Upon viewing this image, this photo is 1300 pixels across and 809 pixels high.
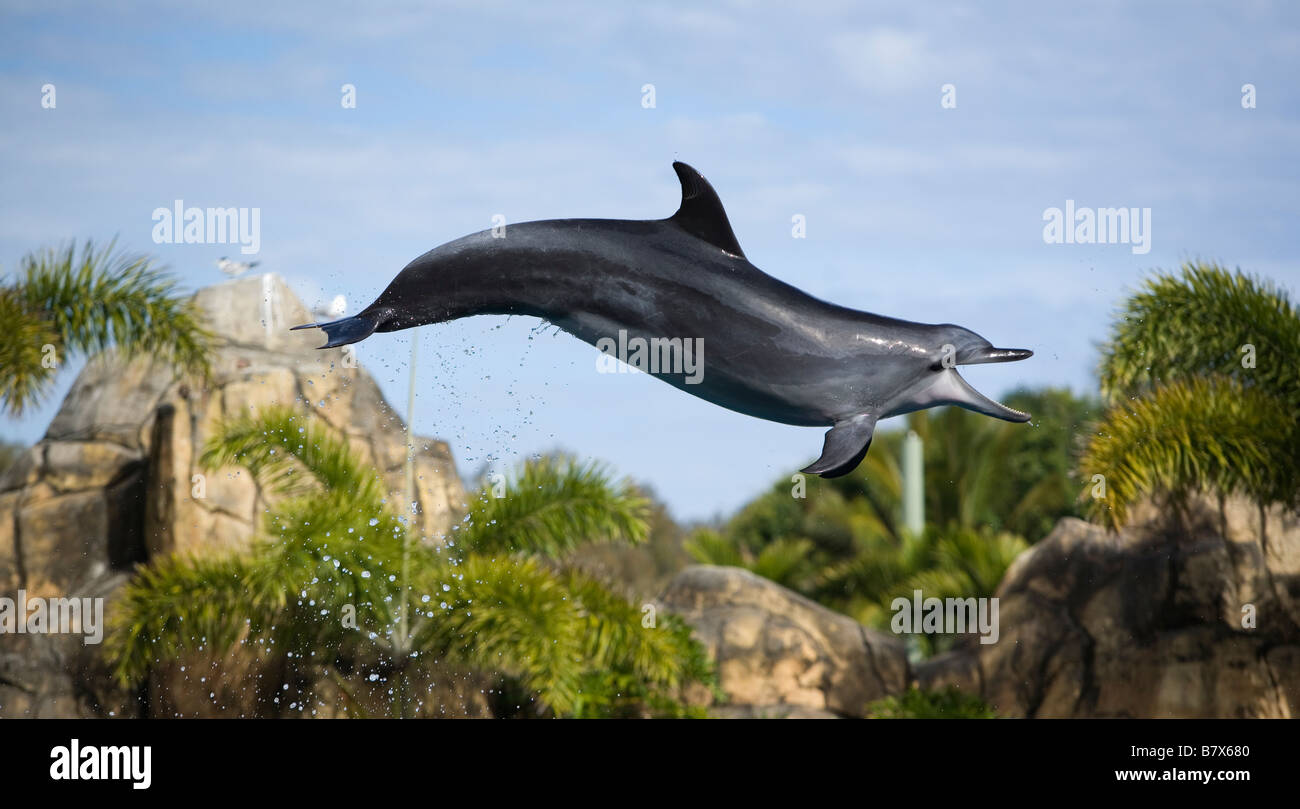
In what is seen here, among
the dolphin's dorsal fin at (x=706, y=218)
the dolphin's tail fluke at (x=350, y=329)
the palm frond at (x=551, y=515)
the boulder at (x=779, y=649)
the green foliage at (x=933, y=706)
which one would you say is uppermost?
the dolphin's dorsal fin at (x=706, y=218)

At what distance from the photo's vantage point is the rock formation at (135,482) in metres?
12.4

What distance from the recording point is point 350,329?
4.08 meters

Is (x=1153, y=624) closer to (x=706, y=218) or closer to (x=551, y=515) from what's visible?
(x=551, y=515)

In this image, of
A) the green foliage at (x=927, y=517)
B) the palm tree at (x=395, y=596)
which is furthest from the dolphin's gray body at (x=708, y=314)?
the green foliage at (x=927, y=517)

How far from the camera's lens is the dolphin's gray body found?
4.05 meters

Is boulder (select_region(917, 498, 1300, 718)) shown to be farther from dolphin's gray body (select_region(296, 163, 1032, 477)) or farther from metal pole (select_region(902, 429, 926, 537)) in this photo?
dolphin's gray body (select_region(296, 163, 1032, 477))

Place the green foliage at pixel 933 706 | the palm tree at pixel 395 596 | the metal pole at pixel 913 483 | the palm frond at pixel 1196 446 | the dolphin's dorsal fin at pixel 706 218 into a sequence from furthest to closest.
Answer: the metal pole at pixel 913 483 < the green foliage at pixel 933 706 < the palm frond at pixel 1196 446 < the palm tree at pixel 395 596 < the dolphin's dorsal fin at pixel 706 218

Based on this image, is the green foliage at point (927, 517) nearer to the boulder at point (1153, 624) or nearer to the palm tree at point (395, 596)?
the boulder at point (1153, 624)

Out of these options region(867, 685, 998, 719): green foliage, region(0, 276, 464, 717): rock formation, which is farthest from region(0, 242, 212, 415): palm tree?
region(867, 685, 998, 719): green foliage

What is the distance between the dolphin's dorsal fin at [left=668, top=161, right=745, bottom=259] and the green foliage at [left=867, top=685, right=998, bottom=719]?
811 centimetres

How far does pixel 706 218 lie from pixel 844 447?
943 millimetres

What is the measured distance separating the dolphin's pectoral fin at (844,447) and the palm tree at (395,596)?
6.96 m
